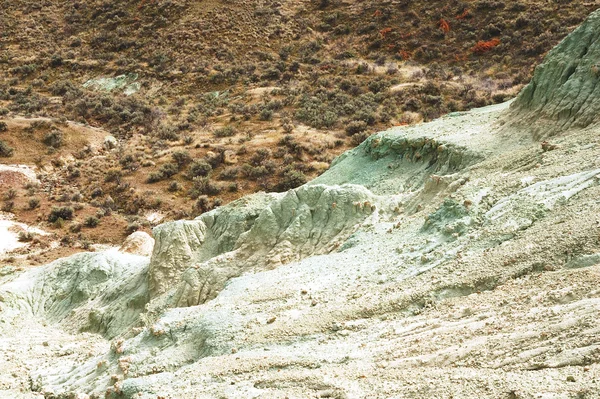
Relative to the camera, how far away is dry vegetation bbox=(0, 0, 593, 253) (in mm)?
31156

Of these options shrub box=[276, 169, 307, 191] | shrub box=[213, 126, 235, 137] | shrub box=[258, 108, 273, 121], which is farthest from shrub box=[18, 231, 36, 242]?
shrub box=[258, 108, 273, 121]

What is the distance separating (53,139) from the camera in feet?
115

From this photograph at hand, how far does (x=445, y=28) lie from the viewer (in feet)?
153

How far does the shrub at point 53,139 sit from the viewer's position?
115 feet

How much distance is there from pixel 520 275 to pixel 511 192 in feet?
9.08

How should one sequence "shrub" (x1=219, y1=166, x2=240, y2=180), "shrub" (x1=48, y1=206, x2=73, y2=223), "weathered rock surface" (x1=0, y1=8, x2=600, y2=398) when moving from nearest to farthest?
"weathered rock surface" (x1=0, y1=8, x2=600, y2=398) → "shrub" (x1=48, y1=206, x2=73, y2=223) → "shrub" (x1=219, y1=166, x2=240, y2=180)

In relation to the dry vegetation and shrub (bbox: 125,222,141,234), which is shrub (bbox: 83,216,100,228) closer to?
the dry vegetation

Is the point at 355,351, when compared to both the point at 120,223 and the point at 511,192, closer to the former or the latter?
the point at 511,192

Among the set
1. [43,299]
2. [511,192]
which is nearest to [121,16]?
[43,299]

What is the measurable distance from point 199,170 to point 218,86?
14608 millimetres

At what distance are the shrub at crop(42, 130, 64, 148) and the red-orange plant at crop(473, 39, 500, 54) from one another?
3209 centimetres

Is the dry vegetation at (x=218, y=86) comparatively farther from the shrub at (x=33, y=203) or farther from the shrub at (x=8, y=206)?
the shrub at (x=8, y=206)

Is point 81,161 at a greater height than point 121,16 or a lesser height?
lesser

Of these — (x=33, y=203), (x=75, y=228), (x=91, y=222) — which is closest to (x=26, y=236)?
(x=75, y=228)
